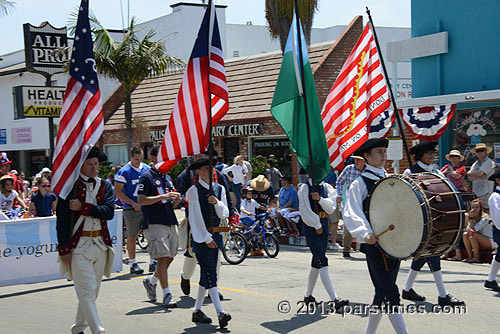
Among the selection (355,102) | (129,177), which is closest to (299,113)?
(355,102)

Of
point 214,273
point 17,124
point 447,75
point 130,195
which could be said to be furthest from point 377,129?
point 17,124

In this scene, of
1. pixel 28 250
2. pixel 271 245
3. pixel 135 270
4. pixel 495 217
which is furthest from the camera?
pixel 271 245

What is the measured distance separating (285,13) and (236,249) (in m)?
9.31

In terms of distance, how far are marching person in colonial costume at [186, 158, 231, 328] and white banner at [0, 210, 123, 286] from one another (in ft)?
13.0

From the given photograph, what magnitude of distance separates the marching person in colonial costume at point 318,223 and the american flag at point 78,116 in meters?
2.59

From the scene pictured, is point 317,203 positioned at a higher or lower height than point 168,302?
higher

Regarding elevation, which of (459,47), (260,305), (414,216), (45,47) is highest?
(45,47)

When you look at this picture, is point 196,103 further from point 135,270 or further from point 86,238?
point 135,270

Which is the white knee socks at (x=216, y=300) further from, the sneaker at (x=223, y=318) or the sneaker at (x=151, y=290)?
the sneaker at (x=151, y=290)

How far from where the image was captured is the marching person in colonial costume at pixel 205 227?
25.4 ft

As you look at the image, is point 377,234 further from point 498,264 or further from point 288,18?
point 288,18

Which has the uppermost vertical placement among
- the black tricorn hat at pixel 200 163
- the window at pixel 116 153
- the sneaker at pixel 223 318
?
the black tricorn hat at pixel 200 163

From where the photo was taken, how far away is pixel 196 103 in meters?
8.45

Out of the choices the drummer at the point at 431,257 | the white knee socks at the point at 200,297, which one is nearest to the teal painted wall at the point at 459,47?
the drummer at the point at 431,257
